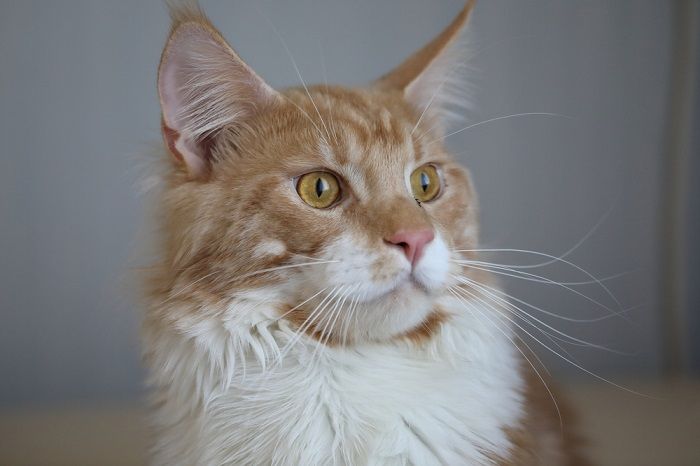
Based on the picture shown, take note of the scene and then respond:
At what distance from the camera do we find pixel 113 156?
263cm

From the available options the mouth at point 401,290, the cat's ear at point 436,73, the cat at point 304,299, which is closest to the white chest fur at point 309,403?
the cat at point 304,299

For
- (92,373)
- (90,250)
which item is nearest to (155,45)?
(90,250)

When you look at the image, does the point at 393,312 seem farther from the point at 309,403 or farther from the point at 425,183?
the point at 425,183

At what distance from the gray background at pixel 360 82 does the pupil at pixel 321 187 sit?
1.21m

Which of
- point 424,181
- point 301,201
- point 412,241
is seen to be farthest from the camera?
point 424,181

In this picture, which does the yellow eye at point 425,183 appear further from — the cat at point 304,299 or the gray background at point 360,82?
the gray background at point 360,82

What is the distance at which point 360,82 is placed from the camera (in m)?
2.57

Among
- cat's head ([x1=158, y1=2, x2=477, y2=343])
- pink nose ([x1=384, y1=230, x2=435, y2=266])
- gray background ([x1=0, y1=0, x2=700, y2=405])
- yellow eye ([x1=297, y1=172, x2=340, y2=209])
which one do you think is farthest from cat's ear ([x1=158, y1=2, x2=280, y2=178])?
gray background ([x1=0, y1=0, x2=700, y2=405])

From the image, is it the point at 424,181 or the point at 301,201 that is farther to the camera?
the point at 424,181

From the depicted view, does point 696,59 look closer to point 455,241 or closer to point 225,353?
point 455,241

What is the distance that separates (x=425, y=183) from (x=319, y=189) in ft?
0.92

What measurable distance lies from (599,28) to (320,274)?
1884mm

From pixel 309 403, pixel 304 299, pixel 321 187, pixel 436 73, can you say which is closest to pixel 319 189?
pixel 321 187

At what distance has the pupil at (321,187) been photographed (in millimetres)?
1402
